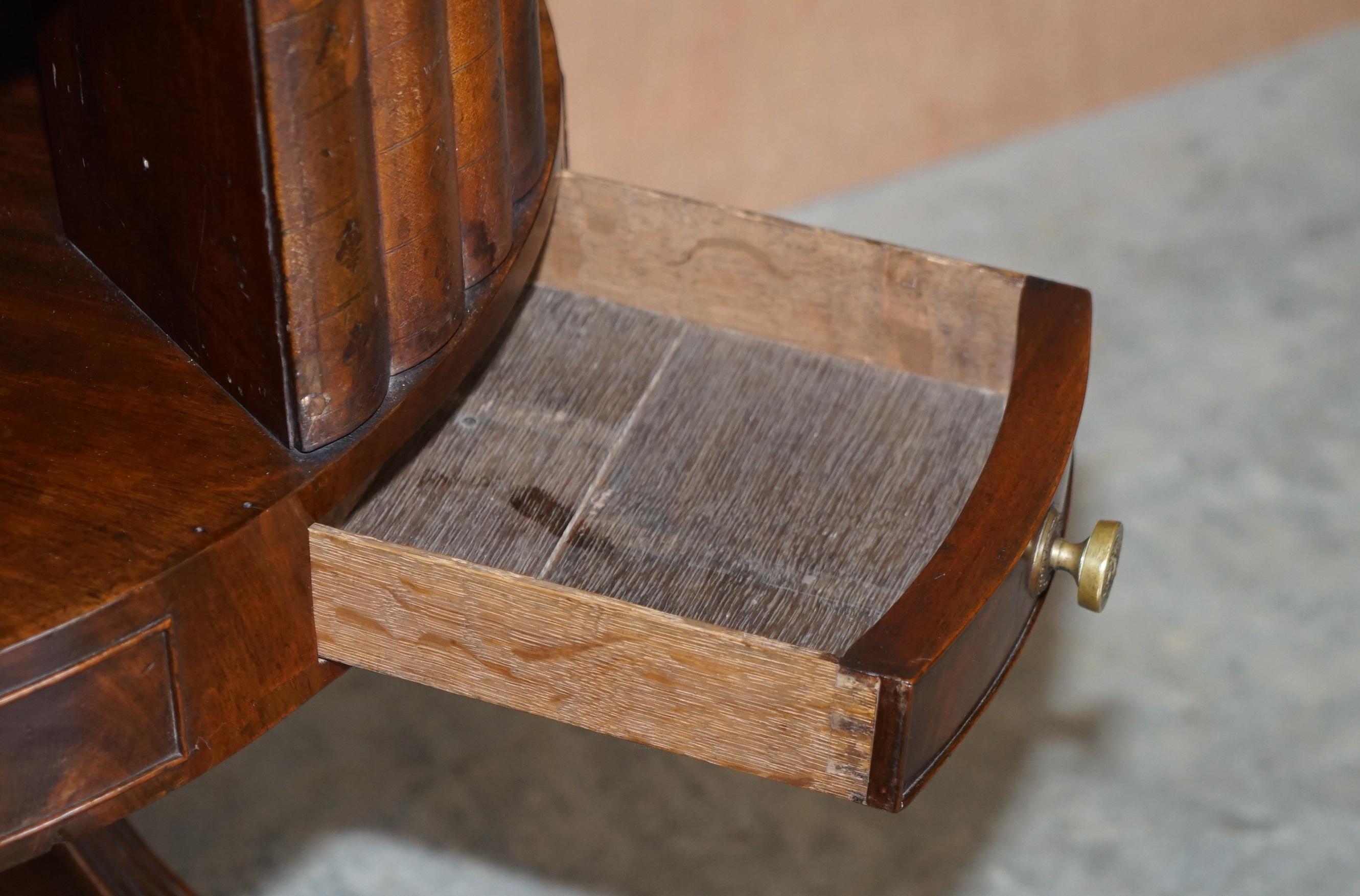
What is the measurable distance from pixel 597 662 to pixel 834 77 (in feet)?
4.39

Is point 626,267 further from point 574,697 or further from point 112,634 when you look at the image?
point 112,634

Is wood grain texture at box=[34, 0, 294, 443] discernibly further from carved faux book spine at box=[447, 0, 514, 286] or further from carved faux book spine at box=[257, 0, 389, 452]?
carved faux book spine at box=[447, 0, 514, 286]

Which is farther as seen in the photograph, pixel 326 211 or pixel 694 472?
pixel 694 472

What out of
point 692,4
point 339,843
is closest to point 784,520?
point 339,843

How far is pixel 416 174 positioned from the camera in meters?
0.80

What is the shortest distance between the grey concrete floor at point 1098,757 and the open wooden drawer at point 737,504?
1.83ft

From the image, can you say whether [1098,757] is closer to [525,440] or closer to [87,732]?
[525,440]

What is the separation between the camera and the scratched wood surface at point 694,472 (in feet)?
3.12

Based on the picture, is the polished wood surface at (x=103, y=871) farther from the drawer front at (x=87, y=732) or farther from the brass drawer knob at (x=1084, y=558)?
the brass drawer knob at (x=1084, y=558)

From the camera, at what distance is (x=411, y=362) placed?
2.82 feet

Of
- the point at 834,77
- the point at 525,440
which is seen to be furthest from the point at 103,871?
the point at 834,77

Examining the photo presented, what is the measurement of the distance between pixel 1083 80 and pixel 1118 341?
1.41 feet

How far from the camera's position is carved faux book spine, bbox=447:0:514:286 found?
32.4 inches

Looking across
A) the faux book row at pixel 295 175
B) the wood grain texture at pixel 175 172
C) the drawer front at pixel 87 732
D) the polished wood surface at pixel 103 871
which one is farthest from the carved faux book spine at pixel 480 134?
the polished wood surface at pixel 103 871
